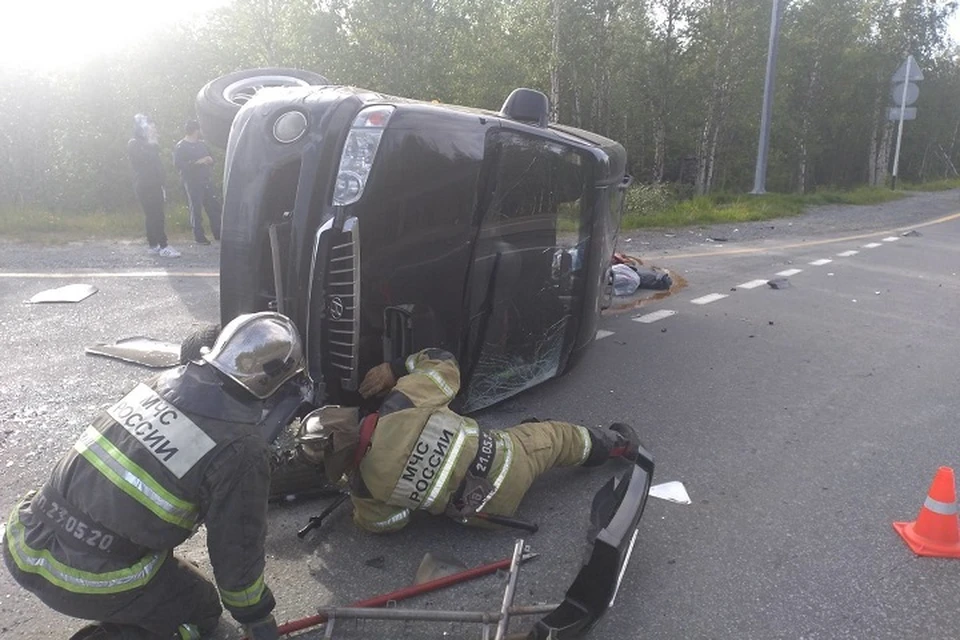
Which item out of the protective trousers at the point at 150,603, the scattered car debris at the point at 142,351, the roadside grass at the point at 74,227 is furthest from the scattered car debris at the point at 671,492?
the roadside grass at the point at 74,227

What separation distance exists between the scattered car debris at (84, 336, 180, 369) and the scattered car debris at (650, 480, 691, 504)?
314cm

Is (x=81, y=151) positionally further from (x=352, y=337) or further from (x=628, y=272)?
(x=352, y=337)

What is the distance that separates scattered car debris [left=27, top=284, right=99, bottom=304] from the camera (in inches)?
263

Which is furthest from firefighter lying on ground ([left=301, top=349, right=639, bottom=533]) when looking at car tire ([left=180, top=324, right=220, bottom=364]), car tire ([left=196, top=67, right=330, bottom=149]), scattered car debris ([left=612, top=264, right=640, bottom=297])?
scattered car debris ([left=612, top=264, right=640, bottom=297])

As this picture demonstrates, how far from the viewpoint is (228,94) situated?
5.21m

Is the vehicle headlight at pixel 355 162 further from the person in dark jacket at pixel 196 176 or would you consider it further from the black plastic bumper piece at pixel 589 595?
the person in dark jacket at pixel 196 176

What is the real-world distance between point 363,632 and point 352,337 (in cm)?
126

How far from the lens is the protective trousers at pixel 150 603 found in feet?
7.06

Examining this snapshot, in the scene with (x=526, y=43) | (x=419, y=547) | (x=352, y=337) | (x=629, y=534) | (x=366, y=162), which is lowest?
(x=419, y=547)

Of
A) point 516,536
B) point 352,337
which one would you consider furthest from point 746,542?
point 352,337

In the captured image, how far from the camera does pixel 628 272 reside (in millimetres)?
7680

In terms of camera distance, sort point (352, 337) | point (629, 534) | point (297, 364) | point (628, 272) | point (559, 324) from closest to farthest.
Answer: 1. point (297, 364)
2. point (629, 534)
3. point (352, 337)
4. point (559, 324)
5. point (628, 272)

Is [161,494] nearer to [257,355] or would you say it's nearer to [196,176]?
Answer: [257,355]

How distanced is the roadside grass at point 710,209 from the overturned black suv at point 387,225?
9.55 m
